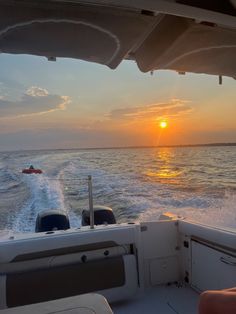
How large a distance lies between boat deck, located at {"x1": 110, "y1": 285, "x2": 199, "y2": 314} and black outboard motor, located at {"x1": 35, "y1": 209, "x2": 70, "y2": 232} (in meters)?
1.21

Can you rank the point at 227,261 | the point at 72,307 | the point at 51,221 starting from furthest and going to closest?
1. the point at 51,221
2. the point at 227,261
3. the point at 72,307

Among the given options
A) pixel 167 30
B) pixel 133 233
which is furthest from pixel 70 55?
pixel 133 233

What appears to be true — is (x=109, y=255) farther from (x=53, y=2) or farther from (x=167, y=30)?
(x=53, y=2)

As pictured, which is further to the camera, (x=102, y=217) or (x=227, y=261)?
(x=102, y=217)

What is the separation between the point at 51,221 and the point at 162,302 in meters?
1.49

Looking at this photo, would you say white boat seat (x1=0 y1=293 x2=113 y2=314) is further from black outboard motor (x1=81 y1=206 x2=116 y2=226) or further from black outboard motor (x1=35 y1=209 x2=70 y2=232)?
black outboard motor (x1=81 y1=206 x2=116 y2=226)

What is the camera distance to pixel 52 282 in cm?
238

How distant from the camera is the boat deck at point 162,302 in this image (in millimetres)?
2443

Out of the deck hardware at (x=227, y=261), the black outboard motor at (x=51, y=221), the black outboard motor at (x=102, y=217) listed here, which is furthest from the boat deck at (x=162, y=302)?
the black outboard motor at (x=51, y=221)

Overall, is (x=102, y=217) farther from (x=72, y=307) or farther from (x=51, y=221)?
(x=72, y=307)

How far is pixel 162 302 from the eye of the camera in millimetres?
2559

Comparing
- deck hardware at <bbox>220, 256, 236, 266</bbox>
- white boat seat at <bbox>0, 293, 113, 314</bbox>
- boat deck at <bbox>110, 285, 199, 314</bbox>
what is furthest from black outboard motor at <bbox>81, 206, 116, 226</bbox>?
white boat seat at <bbox>0, 293, 113, 314</bbox>

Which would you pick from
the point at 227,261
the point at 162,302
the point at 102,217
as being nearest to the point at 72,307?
the point at 227,261

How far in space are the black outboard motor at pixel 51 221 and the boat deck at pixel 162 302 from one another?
1.21 m
